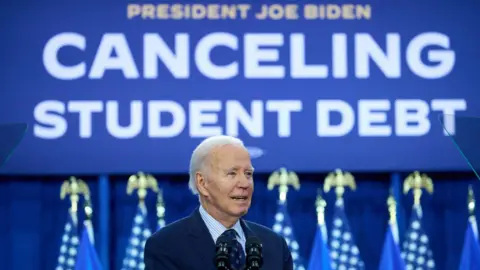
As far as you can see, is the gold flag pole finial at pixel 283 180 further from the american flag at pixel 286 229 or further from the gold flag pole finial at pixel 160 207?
the gold flag pole finial at pixel 160 207

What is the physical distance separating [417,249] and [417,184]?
433 millimetres

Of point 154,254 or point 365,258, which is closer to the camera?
point 154,254

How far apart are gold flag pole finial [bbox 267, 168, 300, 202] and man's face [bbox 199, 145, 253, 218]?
13.1 ft

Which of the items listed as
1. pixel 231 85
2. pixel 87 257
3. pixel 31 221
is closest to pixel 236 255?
pixel 87 257

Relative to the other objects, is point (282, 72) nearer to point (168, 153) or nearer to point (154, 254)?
point (168, 153)

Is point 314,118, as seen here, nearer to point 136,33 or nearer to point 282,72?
point 282,72

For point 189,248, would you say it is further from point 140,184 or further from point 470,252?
point 470,252

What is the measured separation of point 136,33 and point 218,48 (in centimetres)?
56

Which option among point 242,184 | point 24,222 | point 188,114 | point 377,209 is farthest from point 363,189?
point 242,184

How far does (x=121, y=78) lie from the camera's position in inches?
275

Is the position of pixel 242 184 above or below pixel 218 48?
below

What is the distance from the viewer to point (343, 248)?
699 centimetres

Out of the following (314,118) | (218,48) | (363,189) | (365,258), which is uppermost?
(218,48)

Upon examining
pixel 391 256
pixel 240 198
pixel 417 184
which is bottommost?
pixel 391 256
